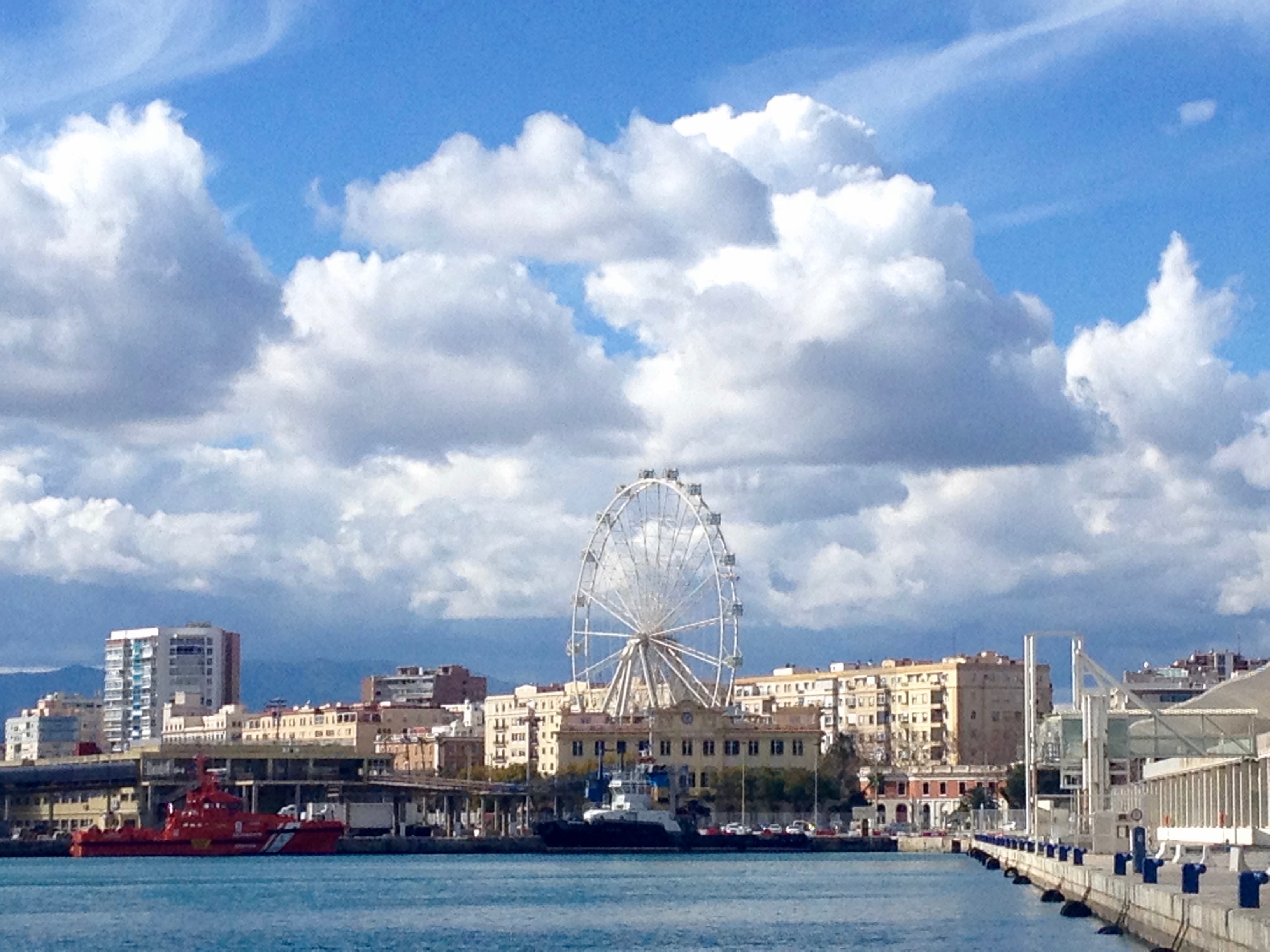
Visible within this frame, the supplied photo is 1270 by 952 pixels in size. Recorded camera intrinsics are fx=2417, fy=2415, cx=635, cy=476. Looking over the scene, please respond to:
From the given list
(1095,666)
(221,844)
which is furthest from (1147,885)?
(221,844)

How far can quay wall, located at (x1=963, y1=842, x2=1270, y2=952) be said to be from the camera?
4038cm

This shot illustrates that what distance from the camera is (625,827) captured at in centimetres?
16012

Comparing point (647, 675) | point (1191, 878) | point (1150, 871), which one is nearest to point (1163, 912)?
point (1191, 878)

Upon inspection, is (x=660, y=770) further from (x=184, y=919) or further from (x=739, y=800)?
(x=184, y=919)

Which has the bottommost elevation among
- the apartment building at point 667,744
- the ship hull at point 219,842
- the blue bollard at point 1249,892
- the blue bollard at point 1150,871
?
the ship hull at point 219,842

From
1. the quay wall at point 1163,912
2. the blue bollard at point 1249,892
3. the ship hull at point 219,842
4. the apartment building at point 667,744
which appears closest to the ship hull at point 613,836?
the ship hull at point 219,842

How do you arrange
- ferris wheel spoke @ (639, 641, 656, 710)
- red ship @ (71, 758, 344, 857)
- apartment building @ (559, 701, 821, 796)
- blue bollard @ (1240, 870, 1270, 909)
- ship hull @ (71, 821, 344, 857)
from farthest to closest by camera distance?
apartment building @ (559, 701, 821, 796) → ferris wheel spoke @ (639, 641, 656, 710) → red ship @ (71, 758, 344, 857) → ship hull @ (71, 821, 344, 857) → blue bollard @ (1240, 870, 1270, 909)

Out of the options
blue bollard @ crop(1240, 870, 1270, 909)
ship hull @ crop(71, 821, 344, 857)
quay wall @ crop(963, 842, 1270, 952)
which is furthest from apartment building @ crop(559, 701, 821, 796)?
blue bollard @ crop(1240, 870, 1270, 909)

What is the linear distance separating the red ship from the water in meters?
17.3

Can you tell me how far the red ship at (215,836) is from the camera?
164750mm

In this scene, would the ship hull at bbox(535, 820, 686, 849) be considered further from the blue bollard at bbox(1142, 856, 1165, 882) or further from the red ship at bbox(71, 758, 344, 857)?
the blue bollard at bbox(1142, 856, 1165, 882)

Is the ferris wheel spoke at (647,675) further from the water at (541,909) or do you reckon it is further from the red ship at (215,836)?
the water at (541,909)

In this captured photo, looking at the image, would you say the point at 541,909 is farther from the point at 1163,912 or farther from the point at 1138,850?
the point at 1163,912

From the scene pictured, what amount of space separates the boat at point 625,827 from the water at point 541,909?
46.7ft
